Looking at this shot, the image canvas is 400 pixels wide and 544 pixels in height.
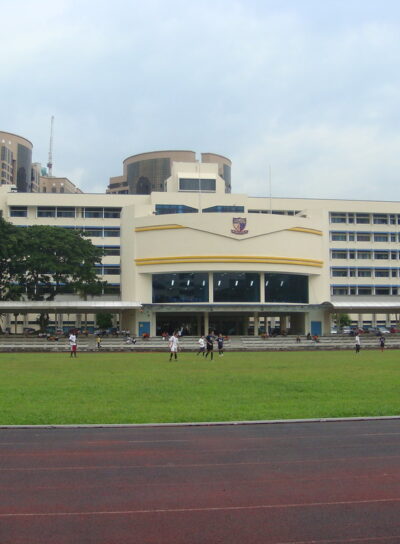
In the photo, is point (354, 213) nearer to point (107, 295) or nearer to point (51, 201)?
point (107, 295)

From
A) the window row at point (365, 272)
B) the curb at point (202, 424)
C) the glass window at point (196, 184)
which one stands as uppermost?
the glass window at point (196, 184)

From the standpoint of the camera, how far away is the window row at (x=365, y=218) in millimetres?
99312

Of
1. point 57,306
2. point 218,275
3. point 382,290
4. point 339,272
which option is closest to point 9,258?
point 57,306

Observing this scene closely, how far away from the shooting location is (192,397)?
18234 mm

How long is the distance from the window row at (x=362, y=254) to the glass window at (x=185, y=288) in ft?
122

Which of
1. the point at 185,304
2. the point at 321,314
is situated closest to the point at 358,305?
the point at 321,314

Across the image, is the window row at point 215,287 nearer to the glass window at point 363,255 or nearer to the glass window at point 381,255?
the glass window at point 363,255

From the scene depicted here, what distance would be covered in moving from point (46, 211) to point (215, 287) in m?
40.1

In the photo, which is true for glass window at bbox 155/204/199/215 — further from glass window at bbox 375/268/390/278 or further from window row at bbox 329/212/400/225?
glass window at bbox 375/268/390/278

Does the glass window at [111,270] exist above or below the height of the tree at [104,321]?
above

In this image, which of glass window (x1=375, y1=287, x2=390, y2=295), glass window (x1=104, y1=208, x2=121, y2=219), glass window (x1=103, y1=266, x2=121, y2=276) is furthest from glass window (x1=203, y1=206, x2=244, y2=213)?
glass window (x1=375, y1=287, x2=390, y2=295)

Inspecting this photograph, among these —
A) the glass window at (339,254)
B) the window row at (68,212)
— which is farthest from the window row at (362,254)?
the window row at (68,212)

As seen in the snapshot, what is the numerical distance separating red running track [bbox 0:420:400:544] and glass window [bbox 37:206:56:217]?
3342 inches

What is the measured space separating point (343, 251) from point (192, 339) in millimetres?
46685
